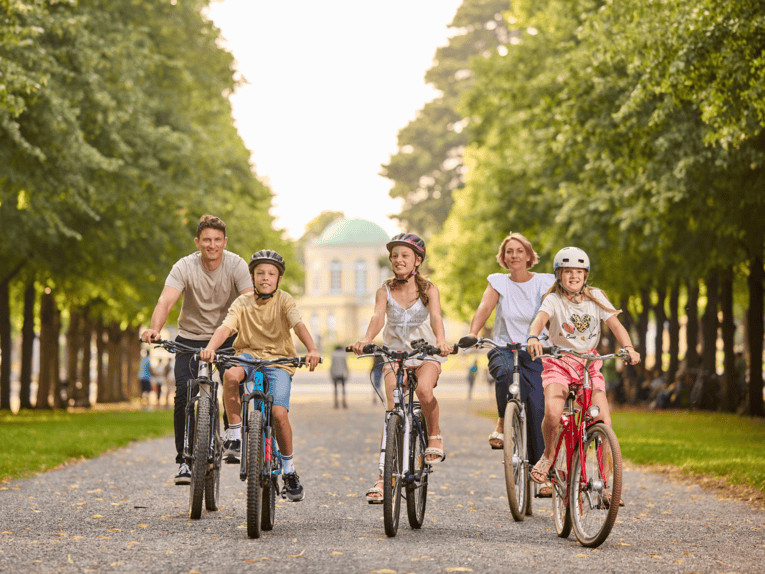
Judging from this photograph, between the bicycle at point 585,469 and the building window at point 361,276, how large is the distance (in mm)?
106064

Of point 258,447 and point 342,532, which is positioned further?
point 342,532

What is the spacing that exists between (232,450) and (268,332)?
0.91 m

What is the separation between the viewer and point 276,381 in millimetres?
7414

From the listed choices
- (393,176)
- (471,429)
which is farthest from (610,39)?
(393,176)

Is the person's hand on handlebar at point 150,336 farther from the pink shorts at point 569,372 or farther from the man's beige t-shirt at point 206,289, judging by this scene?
the pink shorts at point 569,372

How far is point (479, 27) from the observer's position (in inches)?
2007

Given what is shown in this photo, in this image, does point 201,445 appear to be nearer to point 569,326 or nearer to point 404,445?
point 404,445

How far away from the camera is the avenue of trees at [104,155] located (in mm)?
16406

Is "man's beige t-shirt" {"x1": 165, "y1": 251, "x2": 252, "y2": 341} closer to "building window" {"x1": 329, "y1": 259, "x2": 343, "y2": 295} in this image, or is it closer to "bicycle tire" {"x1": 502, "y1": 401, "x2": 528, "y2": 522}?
"bicycle tire" {"x1": 502, "y1": 401, "x2": 528, "y2": 522}

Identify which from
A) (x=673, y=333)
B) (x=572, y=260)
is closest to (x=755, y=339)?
(x=673, y=333)

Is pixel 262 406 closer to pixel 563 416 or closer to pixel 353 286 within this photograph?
pixel 563 416

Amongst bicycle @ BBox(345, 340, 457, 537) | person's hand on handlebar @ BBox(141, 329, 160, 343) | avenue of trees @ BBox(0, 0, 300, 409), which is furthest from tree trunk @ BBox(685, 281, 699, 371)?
person's hand on handlebar @ BBox(141, 329, 160, 343)

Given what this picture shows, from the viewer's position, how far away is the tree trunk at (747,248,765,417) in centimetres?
2206

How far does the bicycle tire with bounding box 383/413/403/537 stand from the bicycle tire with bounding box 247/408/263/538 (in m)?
0.80
